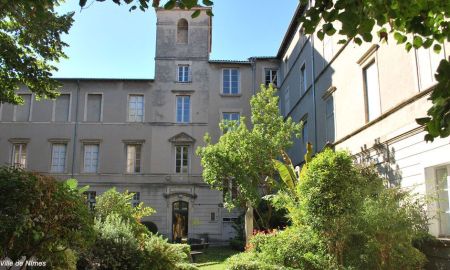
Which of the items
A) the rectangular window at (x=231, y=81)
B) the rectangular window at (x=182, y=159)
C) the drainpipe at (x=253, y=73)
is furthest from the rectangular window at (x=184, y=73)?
the rectangular window at (x=182, y=159)

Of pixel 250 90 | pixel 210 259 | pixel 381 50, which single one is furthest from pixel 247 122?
pixel 381 50

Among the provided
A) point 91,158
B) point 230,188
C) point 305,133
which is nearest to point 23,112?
point 91,158

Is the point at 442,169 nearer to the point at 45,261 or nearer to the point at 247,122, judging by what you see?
the point at 45,261

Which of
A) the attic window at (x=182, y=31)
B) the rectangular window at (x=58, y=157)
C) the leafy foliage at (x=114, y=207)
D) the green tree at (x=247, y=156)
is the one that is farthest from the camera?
the attic window at (x=182, y=31)

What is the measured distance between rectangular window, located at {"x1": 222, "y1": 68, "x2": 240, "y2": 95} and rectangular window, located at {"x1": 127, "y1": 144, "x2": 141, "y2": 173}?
765cm

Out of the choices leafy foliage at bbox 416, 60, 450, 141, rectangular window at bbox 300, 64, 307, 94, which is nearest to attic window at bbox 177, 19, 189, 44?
rectangular window at bbox 300, 64, 307, 94

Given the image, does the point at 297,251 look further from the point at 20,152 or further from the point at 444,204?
the point at 20,152

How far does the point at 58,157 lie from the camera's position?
33281 mm

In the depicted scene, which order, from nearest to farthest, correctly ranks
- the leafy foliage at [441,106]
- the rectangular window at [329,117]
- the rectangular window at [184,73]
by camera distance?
1. the leafy foliage at [441,106]
2. the rectangular window at [329,117]
3. the rectangular window at [184,73]

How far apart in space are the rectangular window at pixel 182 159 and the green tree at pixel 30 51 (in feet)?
54.3

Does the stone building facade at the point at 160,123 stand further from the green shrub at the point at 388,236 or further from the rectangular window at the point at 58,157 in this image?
the green shrub at the point at 388,236

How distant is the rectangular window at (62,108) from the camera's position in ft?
111

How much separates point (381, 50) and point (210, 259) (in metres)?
12.1

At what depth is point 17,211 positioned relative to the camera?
268 inches
